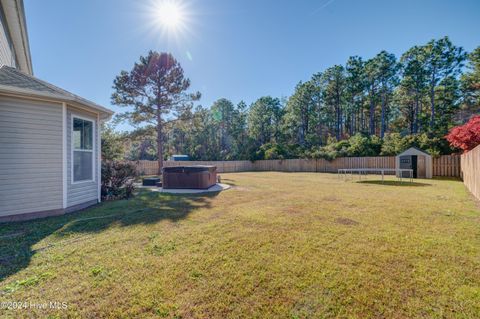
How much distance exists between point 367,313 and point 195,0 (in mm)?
9537

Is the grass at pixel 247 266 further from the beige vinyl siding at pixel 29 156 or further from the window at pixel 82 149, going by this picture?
the window at pixel 82 149

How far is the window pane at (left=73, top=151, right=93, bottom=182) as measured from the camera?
5426 millimetres

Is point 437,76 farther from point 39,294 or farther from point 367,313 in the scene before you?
point 39,294

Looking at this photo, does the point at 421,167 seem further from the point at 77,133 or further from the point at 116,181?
the point at 77,133

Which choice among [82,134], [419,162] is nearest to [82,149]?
[82,134]

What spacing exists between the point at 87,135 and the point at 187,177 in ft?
12.6

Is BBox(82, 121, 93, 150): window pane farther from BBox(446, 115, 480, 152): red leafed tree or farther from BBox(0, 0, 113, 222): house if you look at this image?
BBox(446, 115, 480, 152): red leafed tree

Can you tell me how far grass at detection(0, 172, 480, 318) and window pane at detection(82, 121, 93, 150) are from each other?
7.44ft

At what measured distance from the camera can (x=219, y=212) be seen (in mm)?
4934

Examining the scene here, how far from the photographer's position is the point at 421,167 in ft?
42.6

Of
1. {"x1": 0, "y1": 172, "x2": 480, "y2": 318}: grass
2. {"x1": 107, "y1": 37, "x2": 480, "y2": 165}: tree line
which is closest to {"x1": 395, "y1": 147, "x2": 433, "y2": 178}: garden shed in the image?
{"x1": 107, "y1": 37, "x2": 480, "y2": 165}: tree line

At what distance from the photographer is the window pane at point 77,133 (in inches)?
212

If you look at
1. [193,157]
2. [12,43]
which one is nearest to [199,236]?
[12,43]

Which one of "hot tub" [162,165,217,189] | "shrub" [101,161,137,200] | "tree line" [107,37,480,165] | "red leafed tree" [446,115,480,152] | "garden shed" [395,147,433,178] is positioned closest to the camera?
"shrub" [101,161,137,200]
